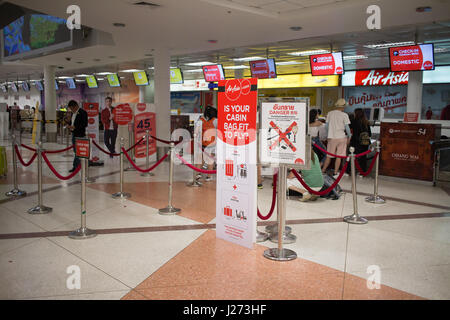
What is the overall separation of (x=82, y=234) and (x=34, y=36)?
1169 cm

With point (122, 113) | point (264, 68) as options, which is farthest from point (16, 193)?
point (264, 68)

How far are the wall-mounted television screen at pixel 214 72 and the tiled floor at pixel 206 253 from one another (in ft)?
29.6

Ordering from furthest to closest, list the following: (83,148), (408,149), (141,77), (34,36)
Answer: (141,77)
(34,36)
(408,149)
(83,148)

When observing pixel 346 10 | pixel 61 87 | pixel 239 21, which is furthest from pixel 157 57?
pixel 61 87

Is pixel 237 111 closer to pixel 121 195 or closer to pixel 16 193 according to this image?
pixel 121 195

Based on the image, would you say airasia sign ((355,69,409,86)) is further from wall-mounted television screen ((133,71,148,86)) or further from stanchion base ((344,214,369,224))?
stanchion base ((344,214,369,224))

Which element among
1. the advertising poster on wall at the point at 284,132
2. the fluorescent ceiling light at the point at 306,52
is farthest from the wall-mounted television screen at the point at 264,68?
the advertising poster on wall at the point at 284,132

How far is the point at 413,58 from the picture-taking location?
9.87 metres

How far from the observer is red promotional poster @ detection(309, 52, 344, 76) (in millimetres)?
11508
